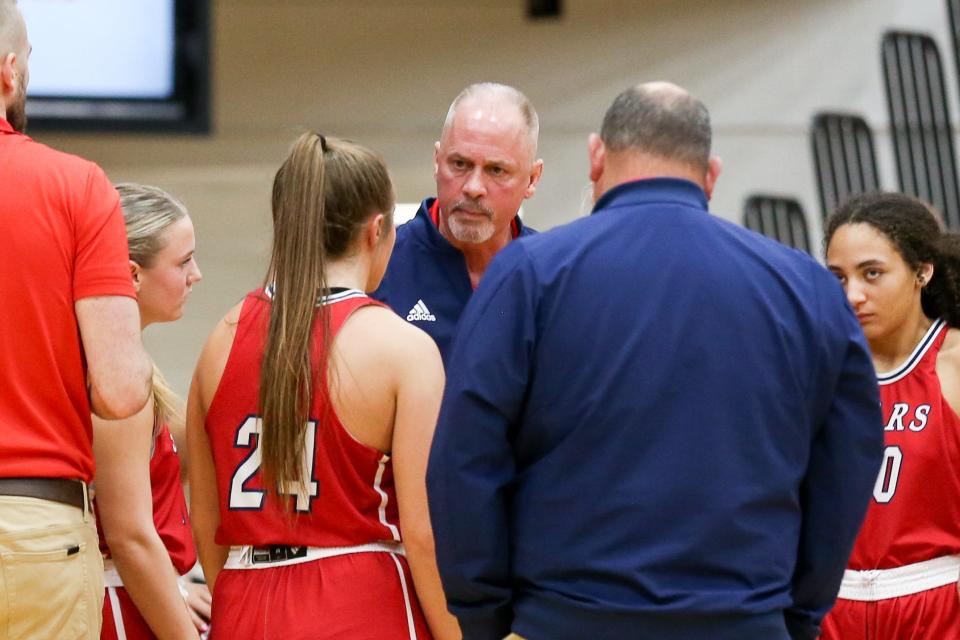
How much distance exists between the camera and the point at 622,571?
1984 mm

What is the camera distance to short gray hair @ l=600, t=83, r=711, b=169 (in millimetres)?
2127

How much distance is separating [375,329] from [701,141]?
63 cm

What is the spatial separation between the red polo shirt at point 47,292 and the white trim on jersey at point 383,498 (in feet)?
1.67

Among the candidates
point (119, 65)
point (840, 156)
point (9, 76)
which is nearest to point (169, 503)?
point (9, 76)

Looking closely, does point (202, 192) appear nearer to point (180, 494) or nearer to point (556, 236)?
point (180, 494)

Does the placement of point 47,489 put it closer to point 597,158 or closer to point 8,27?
point 8,27

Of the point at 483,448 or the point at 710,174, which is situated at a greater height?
the point at 710,174

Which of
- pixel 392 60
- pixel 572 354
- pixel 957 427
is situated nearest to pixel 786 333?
pixel 572 354

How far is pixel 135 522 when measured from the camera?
96.8 inches

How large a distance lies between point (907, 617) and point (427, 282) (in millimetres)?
1319

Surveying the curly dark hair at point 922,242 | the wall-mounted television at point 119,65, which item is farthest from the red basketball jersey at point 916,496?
the wall-mounted television at point 119,65

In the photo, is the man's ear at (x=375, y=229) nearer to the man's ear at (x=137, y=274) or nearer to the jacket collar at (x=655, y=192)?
the jacket collar at (x=655, y=192)

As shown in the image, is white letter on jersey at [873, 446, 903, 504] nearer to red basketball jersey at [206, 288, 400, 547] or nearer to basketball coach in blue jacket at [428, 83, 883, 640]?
basketball coach in blue jacket at [428, 83, 883, 640]

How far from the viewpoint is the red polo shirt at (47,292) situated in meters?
2.24
